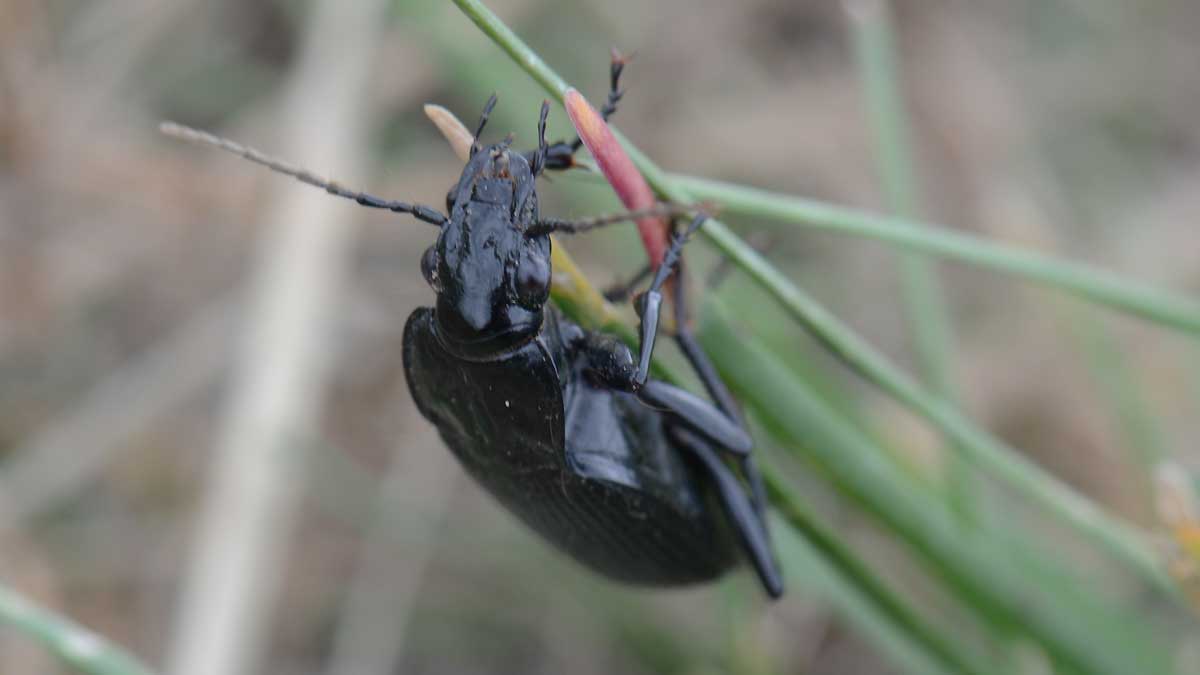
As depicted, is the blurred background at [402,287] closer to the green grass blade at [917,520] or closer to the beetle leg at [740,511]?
the beetle leg at [740,511]

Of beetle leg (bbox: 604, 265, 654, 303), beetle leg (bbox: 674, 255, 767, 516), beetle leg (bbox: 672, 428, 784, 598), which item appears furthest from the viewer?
beetle leg (bbox: 672, 428, 784, 598)

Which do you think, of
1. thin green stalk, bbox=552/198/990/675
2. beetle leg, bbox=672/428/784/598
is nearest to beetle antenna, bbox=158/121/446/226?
thin green stalk, bbox=552/198/990/675

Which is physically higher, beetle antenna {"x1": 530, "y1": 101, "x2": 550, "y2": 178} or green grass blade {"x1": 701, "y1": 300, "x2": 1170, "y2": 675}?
beetle antenna {"x1": 530, "y1": 101, "x2": 550, "y2": 178}

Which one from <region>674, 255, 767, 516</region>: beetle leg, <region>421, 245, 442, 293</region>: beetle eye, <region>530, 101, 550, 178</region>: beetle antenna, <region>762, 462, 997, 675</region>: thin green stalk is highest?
<region>530, 101, 550, 178</region>: beetle antenna

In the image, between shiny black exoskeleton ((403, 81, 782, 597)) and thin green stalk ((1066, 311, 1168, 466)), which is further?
thin green stalk ((1066, 311, 1168, 466))

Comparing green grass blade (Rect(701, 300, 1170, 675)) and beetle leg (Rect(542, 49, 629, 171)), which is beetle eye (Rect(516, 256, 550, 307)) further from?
green grass blade (Rect(701, 300, 1170, 675))

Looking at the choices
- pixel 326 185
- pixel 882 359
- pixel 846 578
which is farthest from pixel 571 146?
pixel 846 578

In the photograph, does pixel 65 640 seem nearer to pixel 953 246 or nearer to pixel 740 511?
pixel 740 511

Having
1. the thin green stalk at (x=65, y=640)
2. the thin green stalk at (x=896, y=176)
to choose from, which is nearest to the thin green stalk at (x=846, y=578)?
the thin green stalk at (x=896, y=176)
